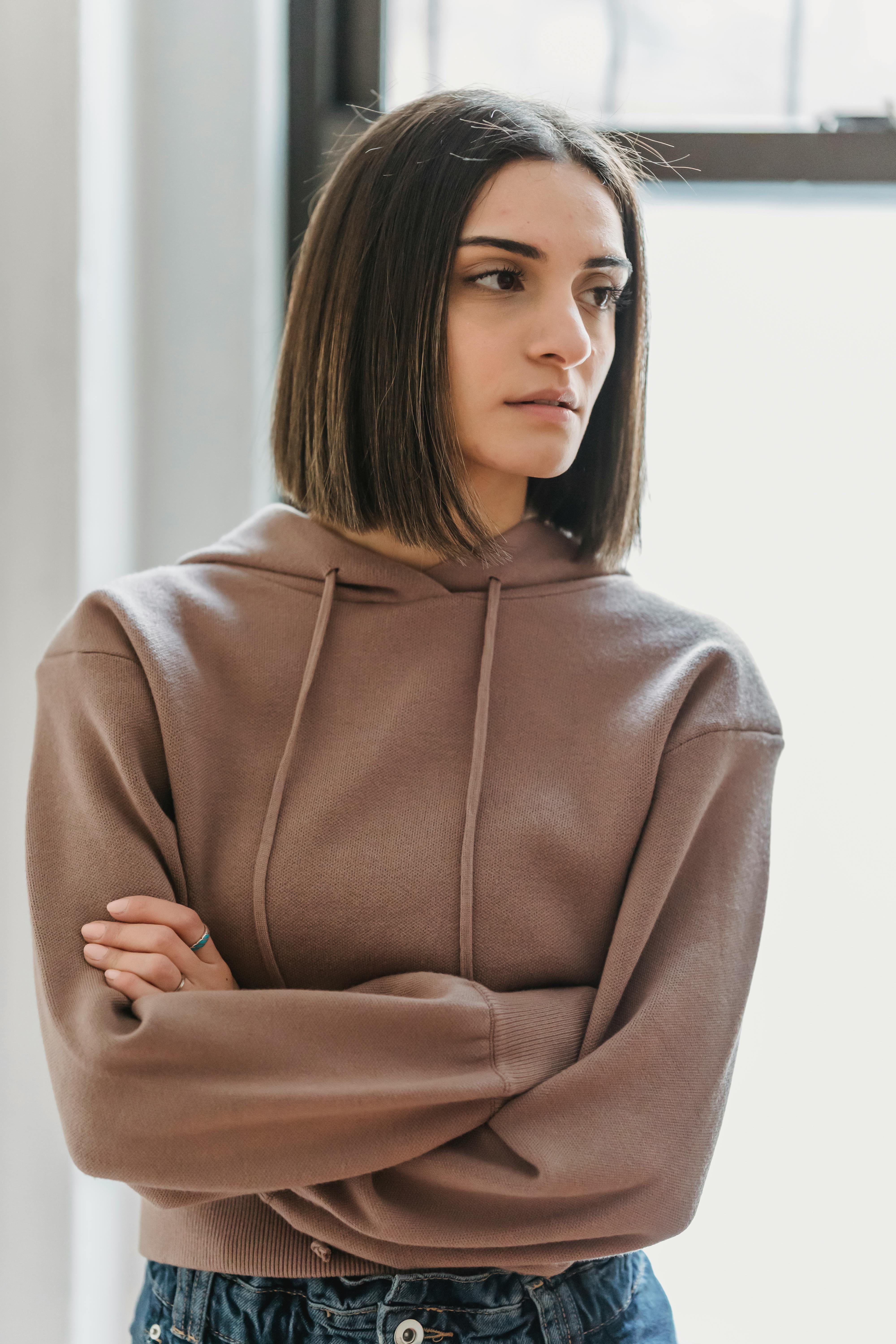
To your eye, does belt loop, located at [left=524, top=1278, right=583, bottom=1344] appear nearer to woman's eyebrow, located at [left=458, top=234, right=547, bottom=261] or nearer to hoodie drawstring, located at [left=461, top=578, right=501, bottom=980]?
hoodie drawstring, located at [left=461, top=578, right=501, bottom=980]

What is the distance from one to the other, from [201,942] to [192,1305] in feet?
1.10

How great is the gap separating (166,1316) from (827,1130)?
35.8 inches

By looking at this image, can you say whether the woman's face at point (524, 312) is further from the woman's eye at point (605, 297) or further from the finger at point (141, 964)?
the finger at point (141, 964)

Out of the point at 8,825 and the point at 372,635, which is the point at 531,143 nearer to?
the point at 372,635

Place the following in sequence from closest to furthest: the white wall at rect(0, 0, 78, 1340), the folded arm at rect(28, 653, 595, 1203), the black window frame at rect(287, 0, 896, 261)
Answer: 1. the folded arm at rect(28, 653, 595, 1203)
2. the white wall at rect(0, 0, 78, 1340)
3. the black window frame at rect(287, 0, 896, 261)

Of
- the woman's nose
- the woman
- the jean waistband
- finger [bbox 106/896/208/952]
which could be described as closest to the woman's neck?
the woman

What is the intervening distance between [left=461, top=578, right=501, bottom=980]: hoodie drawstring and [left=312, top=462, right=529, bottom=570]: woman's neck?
0.23 feet

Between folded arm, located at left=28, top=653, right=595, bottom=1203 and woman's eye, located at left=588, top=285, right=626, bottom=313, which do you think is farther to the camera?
woman's eye, located at left=588, top=285, right=626, bottom=313

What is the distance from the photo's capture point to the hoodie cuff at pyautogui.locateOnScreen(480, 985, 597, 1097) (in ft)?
3.03

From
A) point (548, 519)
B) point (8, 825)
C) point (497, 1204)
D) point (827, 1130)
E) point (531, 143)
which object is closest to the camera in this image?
point (497, 1204)

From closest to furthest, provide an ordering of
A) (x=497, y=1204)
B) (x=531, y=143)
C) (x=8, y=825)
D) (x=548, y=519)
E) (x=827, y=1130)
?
1. (x=497, y=1204)
2. (x=531, y=143)
3. (x=548, y=519)
4. (x=8, y=825)
5. (x=827, y=1130)

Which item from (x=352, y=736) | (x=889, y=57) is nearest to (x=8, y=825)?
(x=352, y=736)

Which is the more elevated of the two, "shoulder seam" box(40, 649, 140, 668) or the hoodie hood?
the hoodie hood

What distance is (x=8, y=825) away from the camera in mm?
1396
